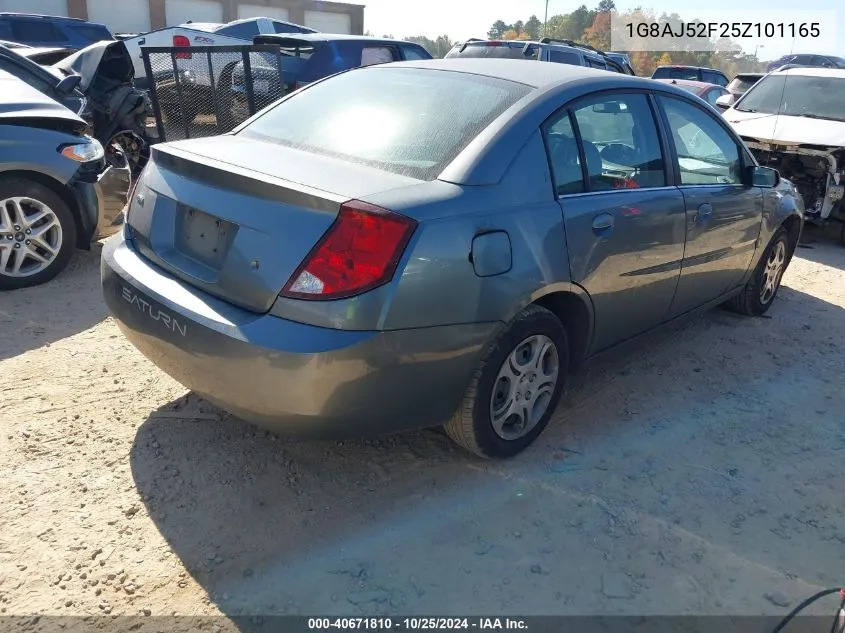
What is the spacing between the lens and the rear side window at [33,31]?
1571 cm

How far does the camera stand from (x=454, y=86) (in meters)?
3.19

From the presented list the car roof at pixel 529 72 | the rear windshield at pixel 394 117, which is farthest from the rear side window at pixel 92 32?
the car roof at pixel 529 72

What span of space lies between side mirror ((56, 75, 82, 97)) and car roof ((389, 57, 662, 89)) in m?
3.89

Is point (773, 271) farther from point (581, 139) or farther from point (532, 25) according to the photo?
point (532, 25)

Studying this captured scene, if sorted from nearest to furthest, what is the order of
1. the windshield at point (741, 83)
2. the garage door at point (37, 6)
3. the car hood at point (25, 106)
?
the car hood at point (25, 106) < the windshield at point (741, 83) < the garage door at point (37, 6)

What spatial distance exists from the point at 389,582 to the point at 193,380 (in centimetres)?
105

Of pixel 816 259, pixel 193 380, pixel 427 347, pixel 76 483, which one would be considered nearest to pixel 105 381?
pixel 76 483

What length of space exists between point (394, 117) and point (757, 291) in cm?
334

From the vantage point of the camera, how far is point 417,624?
7.30 feet

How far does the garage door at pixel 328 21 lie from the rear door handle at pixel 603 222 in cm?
3738

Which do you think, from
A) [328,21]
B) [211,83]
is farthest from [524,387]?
[328,21]

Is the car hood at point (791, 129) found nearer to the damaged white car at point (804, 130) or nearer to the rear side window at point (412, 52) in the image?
the damaged white car at point (804, 130)

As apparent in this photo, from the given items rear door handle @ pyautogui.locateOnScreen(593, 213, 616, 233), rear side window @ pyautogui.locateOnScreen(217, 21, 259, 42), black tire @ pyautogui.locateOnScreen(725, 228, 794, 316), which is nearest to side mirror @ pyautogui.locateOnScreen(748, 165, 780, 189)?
black tire @ pyautogui.locateOnScreen(725, 228, 794, 316)

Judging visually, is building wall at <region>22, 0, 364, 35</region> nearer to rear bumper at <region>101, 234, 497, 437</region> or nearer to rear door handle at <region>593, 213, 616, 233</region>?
rear bumper at <region>101, 234, 497, 437</region>
